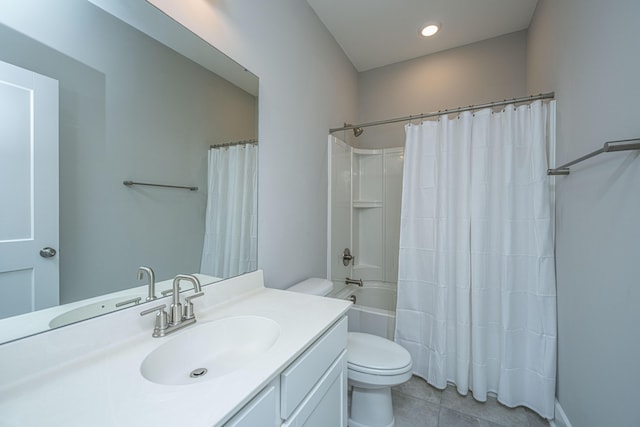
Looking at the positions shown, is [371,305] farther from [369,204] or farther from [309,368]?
[309,368]

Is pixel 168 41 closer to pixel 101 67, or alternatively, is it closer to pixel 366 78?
pixel 101 67

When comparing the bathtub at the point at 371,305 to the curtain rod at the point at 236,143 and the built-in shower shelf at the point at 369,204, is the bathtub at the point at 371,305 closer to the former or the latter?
the built-in shower shelf at the point at 369,204

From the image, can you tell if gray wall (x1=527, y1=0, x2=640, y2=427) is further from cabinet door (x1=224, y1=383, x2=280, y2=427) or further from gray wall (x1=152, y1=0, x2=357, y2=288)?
gray wall (x1=152, y1=0, x2=357, y2=288)

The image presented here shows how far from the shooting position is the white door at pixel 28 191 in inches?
24.2

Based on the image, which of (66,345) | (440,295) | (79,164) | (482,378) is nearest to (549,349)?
(482,378)

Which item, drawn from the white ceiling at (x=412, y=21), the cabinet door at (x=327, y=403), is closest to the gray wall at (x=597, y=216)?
the white ceiling at (x=412, y=21)

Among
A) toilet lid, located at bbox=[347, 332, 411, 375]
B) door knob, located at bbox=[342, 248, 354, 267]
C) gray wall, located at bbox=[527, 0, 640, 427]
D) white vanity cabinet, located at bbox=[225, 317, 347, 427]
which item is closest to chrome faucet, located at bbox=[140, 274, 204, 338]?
white vanity cabinet, located at bbox=[225, 317, 347, 427]

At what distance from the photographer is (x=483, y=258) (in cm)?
165

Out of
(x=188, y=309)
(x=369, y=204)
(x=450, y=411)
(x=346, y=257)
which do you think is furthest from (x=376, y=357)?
(x=369, y=204)

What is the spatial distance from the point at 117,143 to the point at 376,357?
155 centimetres

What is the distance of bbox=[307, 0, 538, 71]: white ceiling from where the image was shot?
1.90 metres

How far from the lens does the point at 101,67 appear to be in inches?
31.4

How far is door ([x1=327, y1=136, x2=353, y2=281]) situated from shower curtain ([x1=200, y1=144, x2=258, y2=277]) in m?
0.94

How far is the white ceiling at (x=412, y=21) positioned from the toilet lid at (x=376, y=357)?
2412 mm
